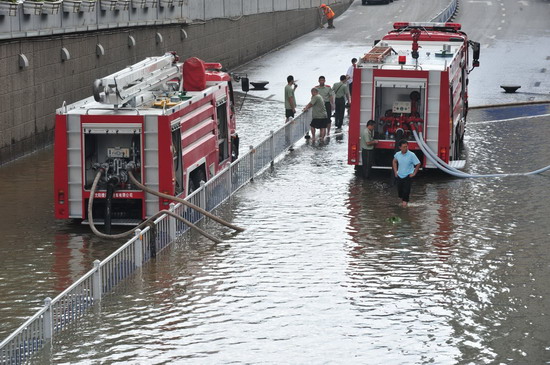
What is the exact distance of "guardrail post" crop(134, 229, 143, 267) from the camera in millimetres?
17633

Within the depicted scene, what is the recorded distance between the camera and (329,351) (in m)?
14.1

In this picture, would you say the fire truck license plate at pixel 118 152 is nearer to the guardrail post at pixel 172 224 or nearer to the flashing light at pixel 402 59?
the guardrail post at pixel 172 224

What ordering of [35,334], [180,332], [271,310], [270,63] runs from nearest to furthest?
[35,334]
[180,332]
[271,310]
[270,63]

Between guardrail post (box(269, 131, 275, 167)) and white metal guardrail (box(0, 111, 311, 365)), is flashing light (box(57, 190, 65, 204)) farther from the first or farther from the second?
guardrail post (box(269, 131, 275, 167))

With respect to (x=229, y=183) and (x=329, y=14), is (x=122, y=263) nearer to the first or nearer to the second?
(x=229, y=183)

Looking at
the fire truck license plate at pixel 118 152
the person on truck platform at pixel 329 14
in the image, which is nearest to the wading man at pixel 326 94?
the fire truck license plate at pixel 118 152

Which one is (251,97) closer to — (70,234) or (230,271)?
(70,234)

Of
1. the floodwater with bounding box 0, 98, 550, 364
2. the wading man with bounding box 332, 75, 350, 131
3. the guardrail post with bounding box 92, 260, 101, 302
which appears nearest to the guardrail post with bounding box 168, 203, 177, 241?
the floodwater with bounding box 0, 98, 550, 364

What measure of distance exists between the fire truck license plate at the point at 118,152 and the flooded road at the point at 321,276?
1.68m

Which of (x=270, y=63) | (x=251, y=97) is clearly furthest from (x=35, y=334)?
(x=270, y=63)

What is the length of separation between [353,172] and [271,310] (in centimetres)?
1176

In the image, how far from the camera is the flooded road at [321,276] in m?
14.4

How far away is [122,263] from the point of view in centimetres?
1727

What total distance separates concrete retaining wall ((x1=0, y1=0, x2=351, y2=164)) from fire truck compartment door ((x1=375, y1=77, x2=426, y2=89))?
32.9ft
